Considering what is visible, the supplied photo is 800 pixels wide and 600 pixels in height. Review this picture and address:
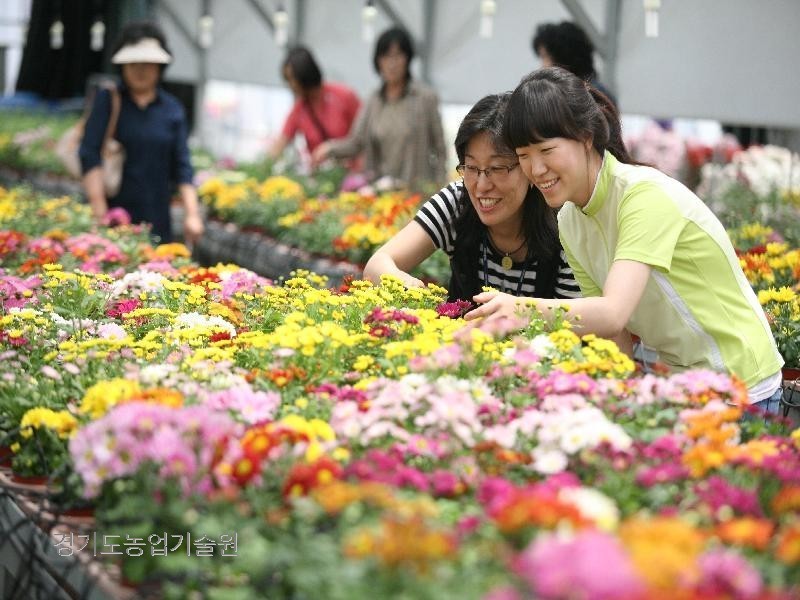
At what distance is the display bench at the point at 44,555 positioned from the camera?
1884 mm

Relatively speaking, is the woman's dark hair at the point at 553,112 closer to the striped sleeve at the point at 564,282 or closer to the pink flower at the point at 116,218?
the striped sleeve at the point at 564,282

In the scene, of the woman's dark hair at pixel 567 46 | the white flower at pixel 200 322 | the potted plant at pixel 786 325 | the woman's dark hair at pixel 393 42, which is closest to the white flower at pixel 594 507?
the white flower at pixel 200 322

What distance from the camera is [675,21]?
22.7 ft

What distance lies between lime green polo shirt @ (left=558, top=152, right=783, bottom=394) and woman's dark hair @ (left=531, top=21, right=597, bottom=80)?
2362 millimetres

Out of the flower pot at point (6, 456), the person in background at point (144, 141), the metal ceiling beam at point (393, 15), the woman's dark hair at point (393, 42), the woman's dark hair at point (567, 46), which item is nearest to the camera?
the flower pot at point (6, 456)

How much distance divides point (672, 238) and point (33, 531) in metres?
1.36

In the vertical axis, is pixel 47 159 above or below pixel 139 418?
below

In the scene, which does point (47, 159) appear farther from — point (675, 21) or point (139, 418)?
Result: point (139, 418)

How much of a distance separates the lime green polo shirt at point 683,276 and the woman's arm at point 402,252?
759 mm

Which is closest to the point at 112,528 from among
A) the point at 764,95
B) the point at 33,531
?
the point at 33,531

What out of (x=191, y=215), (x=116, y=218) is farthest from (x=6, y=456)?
(x=191, y=215)

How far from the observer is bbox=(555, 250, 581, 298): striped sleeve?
11.0 ft

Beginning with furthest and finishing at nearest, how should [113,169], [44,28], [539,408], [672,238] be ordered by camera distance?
[44,28] → [113,169] → [672,238] → [539,408]

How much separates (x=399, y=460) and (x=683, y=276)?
35.8 inches
